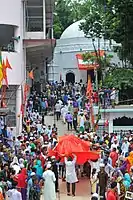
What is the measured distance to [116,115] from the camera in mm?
26547

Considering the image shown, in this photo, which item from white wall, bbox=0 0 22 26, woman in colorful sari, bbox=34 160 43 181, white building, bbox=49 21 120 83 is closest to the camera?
woman in colorful sari, bbox=34 160 43 181

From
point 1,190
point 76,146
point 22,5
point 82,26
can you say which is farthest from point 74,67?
point 1,190

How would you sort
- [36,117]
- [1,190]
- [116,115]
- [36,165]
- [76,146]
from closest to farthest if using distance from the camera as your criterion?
[1,190] < [36,165] < [76,146] < [116,115] < [36,117]

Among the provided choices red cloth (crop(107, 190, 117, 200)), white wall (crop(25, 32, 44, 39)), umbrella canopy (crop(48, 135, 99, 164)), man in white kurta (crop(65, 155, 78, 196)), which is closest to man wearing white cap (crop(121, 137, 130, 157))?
umbrella canopy (crop(48, 135, 99, 164))

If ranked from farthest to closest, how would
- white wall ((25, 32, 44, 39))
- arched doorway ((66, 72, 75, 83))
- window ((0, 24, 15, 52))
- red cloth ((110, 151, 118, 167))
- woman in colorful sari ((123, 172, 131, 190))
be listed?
arched doorway ((66, 72, 75, 83)) → white wall ((25, 32, 44, 39)) → window ((0, 24, 15, 52)) → red cloth ((110, 151, 118, 167)) → woman in colorful sari ((123, 172, 131, 190))

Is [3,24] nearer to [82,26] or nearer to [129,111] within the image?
[129,111]

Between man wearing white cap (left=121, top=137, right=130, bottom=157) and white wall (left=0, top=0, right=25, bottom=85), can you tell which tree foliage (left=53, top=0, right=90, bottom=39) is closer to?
white wall (left=0, top=0, right=25, bottom=85)

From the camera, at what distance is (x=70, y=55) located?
50812 mm

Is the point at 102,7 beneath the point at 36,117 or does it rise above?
above

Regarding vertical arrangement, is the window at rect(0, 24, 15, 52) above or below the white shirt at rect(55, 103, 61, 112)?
above

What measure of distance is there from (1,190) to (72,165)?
3.74 m

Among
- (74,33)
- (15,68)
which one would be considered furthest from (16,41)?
(74,33)

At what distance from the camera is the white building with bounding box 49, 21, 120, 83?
5022 cm

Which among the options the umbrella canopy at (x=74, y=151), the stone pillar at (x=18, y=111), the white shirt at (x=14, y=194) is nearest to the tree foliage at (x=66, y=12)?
the stone pillar at (x=18, y=111)
